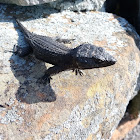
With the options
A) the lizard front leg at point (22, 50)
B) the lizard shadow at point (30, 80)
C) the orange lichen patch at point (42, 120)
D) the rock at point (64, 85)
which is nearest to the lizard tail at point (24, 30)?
the rock at point (64, 85)

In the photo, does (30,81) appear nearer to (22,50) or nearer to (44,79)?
(44,79)

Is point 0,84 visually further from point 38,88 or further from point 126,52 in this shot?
point 126,52

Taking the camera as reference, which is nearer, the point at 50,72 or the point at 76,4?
the point at 50,72

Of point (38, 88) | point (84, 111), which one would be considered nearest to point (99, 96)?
point (84, 111)

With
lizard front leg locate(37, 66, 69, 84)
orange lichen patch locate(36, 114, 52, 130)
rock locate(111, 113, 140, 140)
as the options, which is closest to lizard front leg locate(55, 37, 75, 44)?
lizard front leg locate(37, 66, 69, 84)

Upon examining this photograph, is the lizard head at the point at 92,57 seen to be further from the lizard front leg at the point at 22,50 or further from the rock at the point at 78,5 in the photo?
the rock at the point at 78,5

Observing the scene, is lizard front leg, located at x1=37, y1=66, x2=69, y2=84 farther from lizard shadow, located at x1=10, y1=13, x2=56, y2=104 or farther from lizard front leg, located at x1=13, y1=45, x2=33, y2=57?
lizard front leg, located at x1=13, y1=45, x2=33, y2=57

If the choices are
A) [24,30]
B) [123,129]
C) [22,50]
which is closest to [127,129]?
[123,129]
